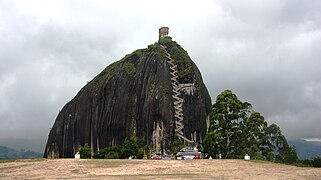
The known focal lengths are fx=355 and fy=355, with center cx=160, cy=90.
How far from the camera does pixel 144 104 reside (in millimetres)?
73250

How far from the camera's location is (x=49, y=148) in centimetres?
9950

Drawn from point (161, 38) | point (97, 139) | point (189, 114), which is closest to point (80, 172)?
point (189, 114)

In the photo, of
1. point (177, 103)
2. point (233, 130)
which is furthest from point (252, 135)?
point (177, 103)

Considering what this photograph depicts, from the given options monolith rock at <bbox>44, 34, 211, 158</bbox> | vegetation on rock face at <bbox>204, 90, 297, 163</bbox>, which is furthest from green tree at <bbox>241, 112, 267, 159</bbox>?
monolith rock at <bbox>44, 34, 211, 158</bbox>

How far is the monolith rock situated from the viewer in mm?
70875

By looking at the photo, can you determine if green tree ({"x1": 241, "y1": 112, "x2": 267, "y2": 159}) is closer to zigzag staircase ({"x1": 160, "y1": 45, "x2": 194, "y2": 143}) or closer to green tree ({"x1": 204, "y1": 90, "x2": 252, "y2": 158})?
green tree ({"x1": 204, "y1": 90, "x2": 252, "y2": 158})

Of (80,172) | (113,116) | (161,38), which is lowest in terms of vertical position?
(80,172)

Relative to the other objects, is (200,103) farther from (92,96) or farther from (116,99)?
(92,96)

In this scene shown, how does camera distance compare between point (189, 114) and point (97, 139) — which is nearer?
point (189, 114)

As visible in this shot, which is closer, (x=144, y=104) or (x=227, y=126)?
(x=227, y=126)

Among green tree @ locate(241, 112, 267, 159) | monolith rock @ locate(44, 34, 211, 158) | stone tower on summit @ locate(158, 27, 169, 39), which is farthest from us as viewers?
stone tower on summit @ locate(158, 27, 169, 39)

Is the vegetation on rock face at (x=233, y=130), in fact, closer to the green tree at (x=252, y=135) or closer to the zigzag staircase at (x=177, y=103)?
the green tree at (x=252, y=135)

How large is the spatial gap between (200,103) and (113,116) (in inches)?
763

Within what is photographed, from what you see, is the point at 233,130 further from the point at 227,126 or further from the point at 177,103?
the point at 177,103
